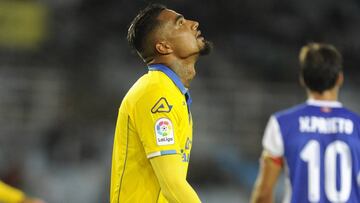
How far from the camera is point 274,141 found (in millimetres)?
4191

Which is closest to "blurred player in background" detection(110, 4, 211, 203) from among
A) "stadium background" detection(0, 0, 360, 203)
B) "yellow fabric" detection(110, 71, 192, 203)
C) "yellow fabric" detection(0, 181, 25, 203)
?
"yellow fabric" detection(110, 71, 192, 203)

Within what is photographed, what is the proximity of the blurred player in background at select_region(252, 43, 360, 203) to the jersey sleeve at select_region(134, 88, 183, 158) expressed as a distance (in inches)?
53.9

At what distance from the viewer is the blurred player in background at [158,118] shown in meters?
2.84

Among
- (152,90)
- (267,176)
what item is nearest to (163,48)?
(152,90)

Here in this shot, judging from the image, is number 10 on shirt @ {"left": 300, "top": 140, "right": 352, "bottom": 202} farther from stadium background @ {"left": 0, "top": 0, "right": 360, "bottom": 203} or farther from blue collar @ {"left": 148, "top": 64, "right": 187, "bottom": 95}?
stadium background @ {"left": 0, "top": 0, "right": 360, "bottom": 203}

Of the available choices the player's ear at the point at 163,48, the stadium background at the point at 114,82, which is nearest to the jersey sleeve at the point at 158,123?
the player's ear at the point at 163,48

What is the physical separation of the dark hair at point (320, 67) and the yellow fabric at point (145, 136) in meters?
1.39

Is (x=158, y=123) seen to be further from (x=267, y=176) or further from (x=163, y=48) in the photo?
(x=267, y=176)

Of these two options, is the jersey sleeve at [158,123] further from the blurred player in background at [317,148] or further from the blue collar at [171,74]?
the blurred player in background at [317,148]

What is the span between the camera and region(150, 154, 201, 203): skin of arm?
2.78m

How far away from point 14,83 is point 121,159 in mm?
6629

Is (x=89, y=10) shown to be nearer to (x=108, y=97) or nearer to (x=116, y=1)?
(x=116, y=1)

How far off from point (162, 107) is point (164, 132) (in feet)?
0.32

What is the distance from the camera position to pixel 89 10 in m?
10.8
